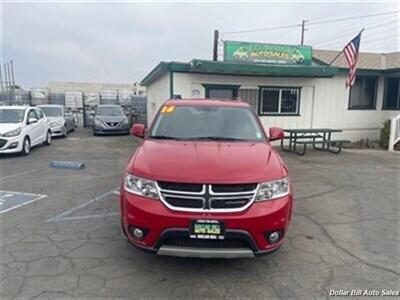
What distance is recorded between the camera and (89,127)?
22641mm

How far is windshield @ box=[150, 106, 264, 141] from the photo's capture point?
410 centimetres

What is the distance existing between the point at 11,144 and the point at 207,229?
907 cm

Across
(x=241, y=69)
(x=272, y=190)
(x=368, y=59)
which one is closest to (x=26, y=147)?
(x=241, y=69)

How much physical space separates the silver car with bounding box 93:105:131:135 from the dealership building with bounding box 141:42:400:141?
4.86 m

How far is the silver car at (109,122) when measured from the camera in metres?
17.0

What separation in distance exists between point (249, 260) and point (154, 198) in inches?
54.5

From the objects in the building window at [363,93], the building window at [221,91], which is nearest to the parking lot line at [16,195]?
the building window at [221,91]

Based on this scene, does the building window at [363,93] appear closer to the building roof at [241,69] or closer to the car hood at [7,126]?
the building roof at [241,69]

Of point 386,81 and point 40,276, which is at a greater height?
point 386,81

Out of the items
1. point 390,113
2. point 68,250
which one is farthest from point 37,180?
point 390,113

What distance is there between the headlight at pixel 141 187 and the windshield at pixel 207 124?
3.42ft

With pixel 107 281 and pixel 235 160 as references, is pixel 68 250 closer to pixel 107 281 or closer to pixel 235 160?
pixel 107 281

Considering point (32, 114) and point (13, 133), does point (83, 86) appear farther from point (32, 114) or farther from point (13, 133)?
point (13, 133)

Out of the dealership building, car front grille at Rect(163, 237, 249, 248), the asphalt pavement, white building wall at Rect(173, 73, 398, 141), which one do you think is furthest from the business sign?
car front grille at Rect(163, 237, 249, 248)
